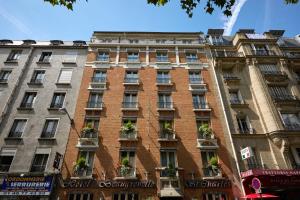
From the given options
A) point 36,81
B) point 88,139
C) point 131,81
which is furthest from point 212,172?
point 36,81

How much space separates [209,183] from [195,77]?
1177 cm

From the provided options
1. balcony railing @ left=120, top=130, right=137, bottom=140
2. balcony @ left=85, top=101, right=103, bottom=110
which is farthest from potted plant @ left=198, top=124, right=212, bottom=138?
balcony @ left=85, top=101, right=103, bottom=110

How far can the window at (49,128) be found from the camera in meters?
19.1

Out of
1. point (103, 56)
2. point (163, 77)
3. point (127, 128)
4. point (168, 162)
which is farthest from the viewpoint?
point (103, 56)

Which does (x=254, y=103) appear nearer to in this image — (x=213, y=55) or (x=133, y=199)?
(x=213, y=55)

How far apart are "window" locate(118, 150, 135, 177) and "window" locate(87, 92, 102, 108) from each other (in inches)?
→ 221

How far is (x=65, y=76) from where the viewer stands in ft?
76.8

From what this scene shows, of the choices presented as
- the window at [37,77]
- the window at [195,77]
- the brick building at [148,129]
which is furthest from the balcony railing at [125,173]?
the window at [37,77]

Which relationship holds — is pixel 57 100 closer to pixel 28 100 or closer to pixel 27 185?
pixel 28 100

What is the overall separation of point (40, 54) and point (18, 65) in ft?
9.22

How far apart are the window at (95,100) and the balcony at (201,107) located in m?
9.66

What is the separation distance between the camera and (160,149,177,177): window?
55.8 ft

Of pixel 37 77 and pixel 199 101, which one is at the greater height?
pixel 37 77

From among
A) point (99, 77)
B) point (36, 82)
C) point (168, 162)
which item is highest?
point (99, 77)
